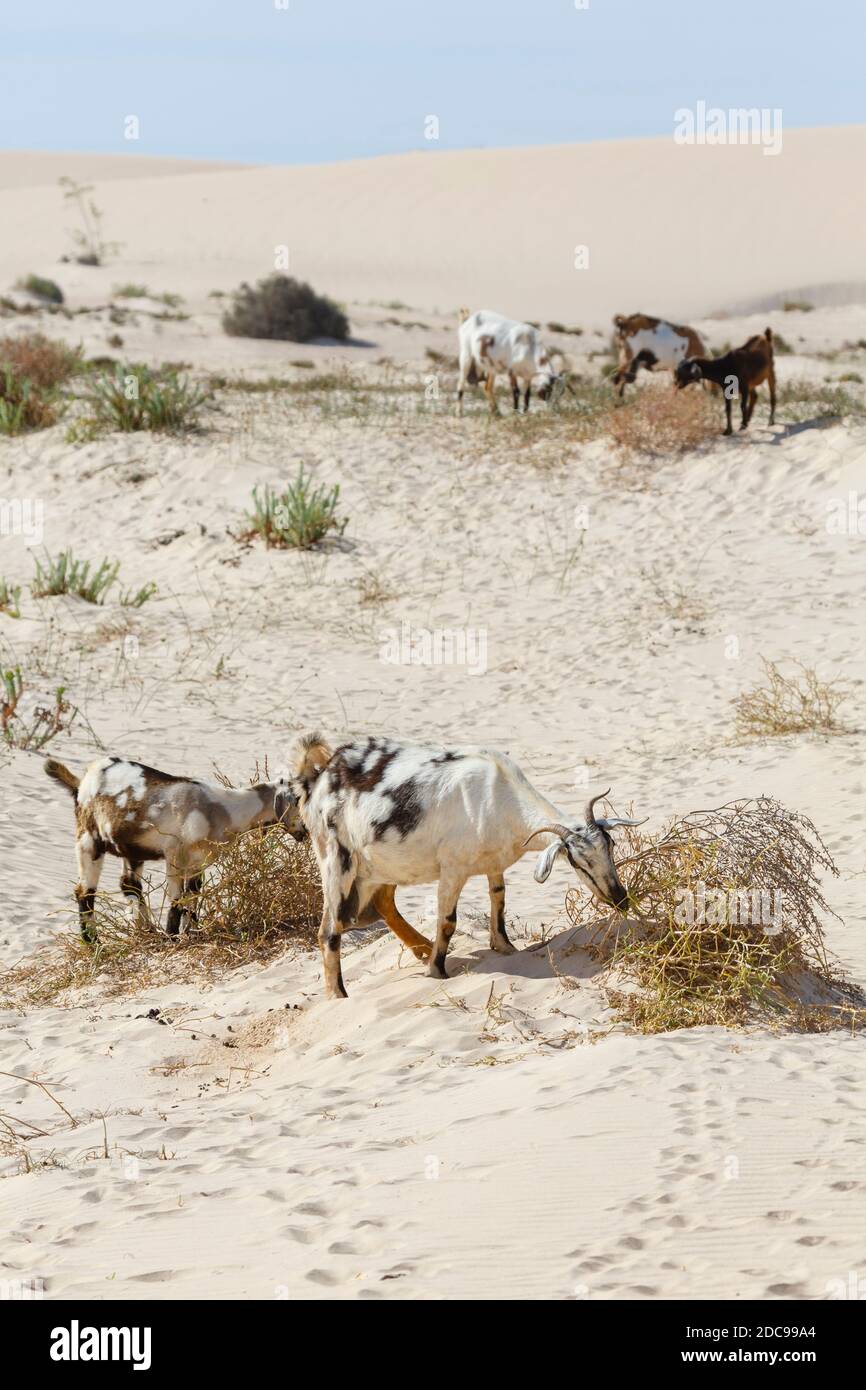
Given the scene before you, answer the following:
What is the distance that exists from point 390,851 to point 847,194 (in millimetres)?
63072

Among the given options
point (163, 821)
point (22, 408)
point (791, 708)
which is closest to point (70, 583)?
point (22, 408)

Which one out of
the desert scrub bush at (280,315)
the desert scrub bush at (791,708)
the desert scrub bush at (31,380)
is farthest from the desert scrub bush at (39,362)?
the desert scrub bush at (791,708)

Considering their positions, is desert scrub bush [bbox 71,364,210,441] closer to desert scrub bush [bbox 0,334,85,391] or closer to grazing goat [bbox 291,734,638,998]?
desert scrub bush [bbox 0,334,85,391]

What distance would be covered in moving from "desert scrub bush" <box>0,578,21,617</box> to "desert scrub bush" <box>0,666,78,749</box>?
335cm

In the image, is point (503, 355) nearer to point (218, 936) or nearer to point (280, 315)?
point (218, 936)

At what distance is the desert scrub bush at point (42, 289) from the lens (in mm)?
39125

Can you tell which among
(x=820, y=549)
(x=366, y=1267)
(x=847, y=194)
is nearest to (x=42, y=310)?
(x=820, y=549)

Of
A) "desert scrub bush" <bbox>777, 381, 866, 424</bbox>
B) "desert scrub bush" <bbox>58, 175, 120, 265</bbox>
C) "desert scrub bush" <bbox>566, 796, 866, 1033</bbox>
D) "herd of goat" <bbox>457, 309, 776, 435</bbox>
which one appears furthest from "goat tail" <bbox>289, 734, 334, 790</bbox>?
"desert scrub bush" <bbox>58, 175, 120, 265</bbox>

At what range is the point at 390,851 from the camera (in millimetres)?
6504

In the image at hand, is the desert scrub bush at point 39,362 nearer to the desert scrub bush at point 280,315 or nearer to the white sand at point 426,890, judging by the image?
the white sand at point 426,890

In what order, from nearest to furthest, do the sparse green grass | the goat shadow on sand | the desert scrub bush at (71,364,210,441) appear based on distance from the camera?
1. the goat shadow on sand
2. the desert scrub bush at (71,364,210,441)
3. the sparse green grass

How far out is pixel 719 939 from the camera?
6.29m

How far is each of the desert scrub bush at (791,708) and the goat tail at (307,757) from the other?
5253 millimetres

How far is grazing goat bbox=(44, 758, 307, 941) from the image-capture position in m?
7.60
